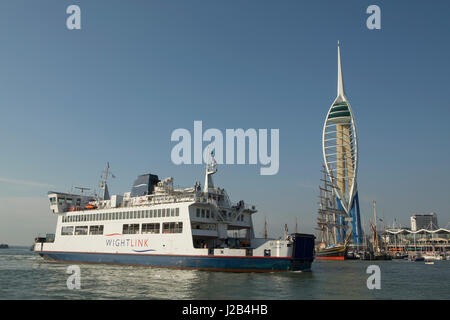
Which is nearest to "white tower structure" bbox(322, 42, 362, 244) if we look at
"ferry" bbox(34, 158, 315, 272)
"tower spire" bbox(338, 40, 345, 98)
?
→ "tower spire" bbox(338, 40, 345, 98)

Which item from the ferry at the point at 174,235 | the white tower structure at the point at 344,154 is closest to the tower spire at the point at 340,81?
the white tower structure at the point at 344,154

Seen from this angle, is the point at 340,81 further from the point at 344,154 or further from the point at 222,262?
the point at 222,262

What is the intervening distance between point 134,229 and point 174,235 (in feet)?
20.8

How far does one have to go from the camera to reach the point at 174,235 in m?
34.8

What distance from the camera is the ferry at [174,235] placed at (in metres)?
31.8

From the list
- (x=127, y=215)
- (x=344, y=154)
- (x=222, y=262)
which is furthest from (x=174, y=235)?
(x=344, y=154)

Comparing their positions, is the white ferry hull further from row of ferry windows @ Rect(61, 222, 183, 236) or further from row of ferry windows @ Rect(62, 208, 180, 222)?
row of ferry windows @ Rect(62, 208, 180, 222)

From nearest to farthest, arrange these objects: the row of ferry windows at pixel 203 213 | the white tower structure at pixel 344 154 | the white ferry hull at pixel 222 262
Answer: the white ferry hull at pixel 222 262 < the row of ferry windows at pixel 203 213 < the white tower structure at pixel 344 154

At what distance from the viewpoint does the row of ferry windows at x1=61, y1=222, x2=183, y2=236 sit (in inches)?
1391

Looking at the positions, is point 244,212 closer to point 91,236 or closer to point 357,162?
point 91,236

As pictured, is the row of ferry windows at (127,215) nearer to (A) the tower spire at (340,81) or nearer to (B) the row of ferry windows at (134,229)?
(B) the row of ferry windows at (134,229)

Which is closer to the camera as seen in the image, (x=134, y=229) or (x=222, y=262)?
(x=222, y=262)

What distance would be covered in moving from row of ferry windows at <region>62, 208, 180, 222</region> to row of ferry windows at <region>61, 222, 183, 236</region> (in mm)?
887
